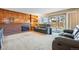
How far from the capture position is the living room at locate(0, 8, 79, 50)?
2367 millimetres

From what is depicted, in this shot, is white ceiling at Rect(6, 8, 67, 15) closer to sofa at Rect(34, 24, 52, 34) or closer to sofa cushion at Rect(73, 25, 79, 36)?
sofa at Rect(34, 24, 52, 34)

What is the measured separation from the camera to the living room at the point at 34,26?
2.37 m

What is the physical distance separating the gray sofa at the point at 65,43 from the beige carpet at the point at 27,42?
0.33ft

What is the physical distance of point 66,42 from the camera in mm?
2271

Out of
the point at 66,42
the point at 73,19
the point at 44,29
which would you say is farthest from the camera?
the point at 44,29

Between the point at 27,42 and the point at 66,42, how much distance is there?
747 mm

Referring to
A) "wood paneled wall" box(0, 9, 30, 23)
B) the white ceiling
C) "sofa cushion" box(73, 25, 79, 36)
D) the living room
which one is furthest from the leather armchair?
"wood paneled wall" box(0, 9, 30, 23)

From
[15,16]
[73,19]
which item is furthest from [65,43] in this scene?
[15,16]

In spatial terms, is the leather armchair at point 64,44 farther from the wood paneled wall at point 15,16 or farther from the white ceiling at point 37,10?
the wood paneled wall at point 15,16

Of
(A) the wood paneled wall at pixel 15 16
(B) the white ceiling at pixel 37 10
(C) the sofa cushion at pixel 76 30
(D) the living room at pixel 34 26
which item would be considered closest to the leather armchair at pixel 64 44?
(D) the living room at pixel 34 26

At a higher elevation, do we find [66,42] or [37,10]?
[37,10]

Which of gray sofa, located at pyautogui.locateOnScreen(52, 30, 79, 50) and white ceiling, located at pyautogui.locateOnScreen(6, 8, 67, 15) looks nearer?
gray sofa, located at pyautogui.locateOnScreen(52, 30, 79, 50)

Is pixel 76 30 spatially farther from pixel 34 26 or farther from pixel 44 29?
pixel 34 26
